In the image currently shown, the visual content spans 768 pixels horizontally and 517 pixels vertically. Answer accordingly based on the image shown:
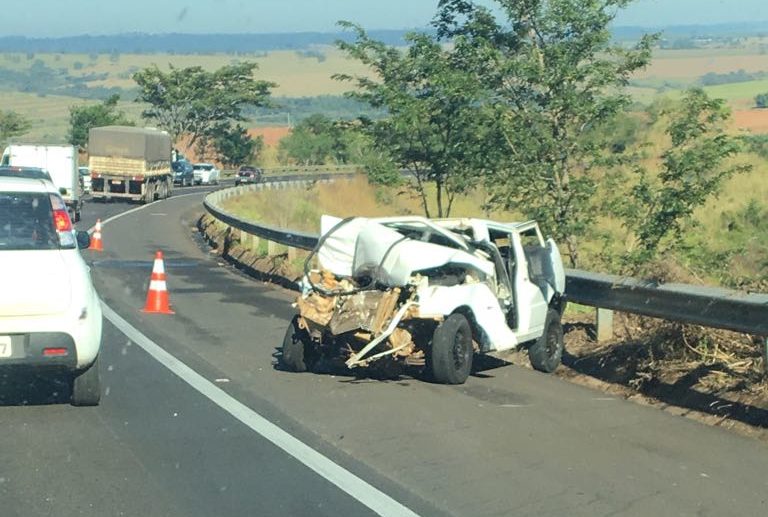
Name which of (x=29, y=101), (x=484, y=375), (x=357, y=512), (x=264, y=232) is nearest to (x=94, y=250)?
(x=264, y=232)

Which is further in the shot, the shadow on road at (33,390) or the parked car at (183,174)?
the parked car at (183,174)

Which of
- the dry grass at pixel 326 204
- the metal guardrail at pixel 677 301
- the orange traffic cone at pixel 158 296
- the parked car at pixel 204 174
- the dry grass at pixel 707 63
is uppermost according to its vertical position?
the dry grass at pixel 707 63

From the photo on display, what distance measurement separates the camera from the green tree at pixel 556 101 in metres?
19.1

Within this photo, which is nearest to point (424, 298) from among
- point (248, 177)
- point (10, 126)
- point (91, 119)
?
point (248, 177)

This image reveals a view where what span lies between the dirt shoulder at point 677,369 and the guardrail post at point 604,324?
0.33 ft

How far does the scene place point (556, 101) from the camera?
62.8 feet

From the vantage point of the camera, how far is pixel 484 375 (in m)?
11.0

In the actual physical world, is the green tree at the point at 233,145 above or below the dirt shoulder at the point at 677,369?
below

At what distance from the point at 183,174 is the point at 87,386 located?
63880 millimetres

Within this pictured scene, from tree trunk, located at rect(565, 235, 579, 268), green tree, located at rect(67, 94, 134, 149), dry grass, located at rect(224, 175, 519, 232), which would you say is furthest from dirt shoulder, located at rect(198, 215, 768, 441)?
green tree, located at rect(67, 94, 134, 149)

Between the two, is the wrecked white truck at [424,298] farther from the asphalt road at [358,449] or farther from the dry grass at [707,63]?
the dry grass at [707,63]

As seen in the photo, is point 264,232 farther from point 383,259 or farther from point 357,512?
point 357,512

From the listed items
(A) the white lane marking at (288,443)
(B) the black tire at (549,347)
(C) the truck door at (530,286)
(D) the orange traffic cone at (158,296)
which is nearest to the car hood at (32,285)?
(A) the white lane marking at (288,443)

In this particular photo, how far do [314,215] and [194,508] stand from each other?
36.6 m
